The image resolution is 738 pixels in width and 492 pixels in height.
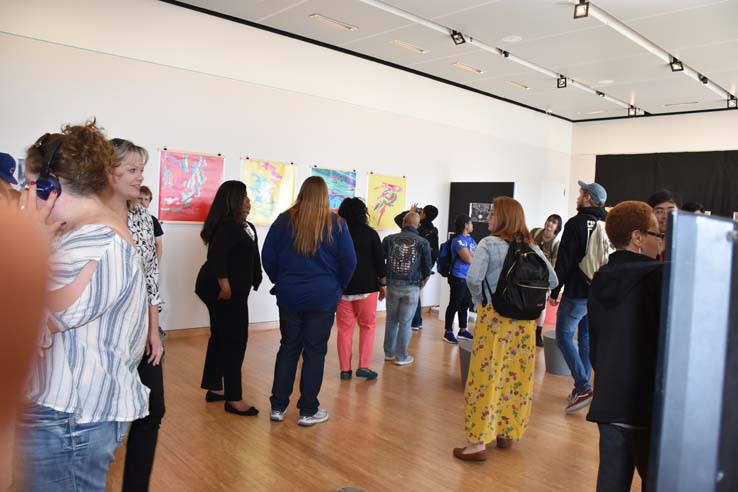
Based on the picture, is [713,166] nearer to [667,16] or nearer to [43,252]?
[667,16]

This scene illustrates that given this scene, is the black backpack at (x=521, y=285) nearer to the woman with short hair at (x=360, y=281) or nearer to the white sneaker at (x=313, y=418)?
the white sneaker at (x=313, y=418)

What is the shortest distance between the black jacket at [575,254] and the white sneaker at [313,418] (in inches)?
75.3

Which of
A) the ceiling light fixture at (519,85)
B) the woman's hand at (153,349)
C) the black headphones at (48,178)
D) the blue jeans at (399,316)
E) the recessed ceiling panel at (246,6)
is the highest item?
the ceiling light fixture at (519,85)

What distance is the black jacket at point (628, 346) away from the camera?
67.9 inches

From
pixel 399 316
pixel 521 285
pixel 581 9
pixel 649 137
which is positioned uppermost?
pixel 581 9

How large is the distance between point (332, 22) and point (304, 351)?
420cm

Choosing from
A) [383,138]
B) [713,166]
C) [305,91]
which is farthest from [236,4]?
[713,166]

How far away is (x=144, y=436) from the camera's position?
6.84 ft

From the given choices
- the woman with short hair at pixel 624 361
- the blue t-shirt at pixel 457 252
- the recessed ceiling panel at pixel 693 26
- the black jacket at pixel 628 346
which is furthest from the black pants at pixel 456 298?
the black jacket at pixel 628 346

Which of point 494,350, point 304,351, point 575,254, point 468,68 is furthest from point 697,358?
point 468,68

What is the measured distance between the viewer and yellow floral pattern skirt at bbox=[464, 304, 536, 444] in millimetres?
3191

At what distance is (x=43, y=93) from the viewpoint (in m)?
5.08

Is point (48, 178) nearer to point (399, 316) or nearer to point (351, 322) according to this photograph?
point (351, 322)

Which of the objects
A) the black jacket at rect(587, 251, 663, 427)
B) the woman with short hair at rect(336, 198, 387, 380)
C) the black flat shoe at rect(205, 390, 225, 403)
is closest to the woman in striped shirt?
the black jacket at rect(587, 251, 663, 427)
